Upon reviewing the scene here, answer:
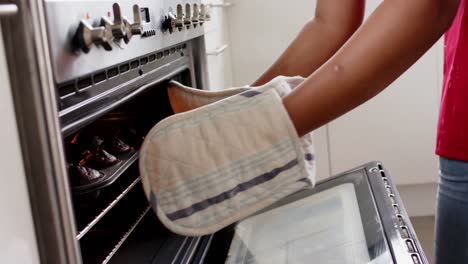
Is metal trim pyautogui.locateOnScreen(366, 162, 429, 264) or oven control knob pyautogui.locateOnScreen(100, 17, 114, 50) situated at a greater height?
oven control knob pyautogui.locateOnScreen(100, 17, 114, 50)

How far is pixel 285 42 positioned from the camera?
7.30 ft

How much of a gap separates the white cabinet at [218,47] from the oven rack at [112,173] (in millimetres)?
492

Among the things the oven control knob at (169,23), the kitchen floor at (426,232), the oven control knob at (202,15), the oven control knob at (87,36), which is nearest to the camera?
the oven control knob at (87,36)

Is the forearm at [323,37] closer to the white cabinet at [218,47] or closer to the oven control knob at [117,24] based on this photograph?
the oven control knob at [117,24]

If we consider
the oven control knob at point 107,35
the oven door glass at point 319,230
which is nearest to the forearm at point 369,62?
the oven control knob at point 107,35

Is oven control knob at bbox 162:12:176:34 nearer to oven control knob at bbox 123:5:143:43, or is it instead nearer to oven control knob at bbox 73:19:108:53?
oven control knob at bbox 123:5:143:43

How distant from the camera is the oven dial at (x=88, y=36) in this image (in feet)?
1.79

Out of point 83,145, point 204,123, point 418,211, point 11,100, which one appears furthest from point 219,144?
point 418,211

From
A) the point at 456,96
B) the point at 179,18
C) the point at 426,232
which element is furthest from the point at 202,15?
the point at 426,232

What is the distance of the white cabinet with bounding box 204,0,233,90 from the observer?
1.53m

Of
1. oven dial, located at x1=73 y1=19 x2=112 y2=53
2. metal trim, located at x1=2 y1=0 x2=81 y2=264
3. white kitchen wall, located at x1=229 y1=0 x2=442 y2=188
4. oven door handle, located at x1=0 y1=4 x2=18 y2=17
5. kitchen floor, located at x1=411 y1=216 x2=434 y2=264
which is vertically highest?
oven door handle, located at x1=0 y1=4 x2=18 y2=17

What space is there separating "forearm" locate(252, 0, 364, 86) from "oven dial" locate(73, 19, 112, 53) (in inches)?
14.5

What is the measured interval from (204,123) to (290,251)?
0.46 m

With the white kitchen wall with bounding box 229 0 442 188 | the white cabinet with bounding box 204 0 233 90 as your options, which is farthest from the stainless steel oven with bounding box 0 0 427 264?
the white kitchen wall with bounding box 229 0 442 188
